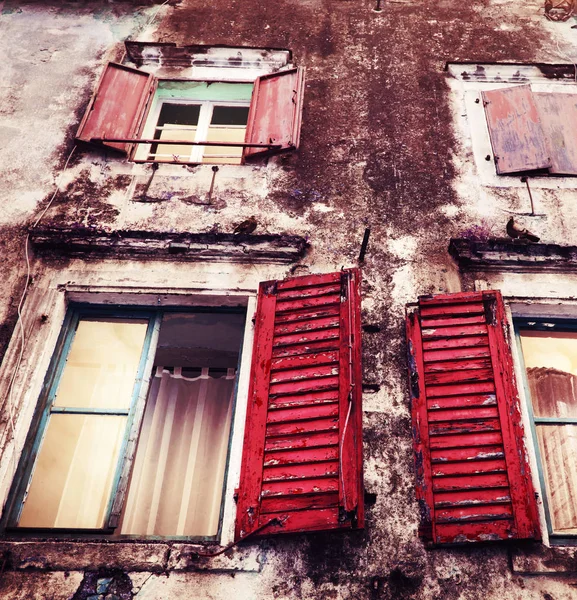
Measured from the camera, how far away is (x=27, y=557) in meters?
3.21

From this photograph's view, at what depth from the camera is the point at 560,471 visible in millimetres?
3566

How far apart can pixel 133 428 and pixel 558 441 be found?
9.63 ft

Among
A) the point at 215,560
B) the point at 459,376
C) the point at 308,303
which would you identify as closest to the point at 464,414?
the point at 459,376

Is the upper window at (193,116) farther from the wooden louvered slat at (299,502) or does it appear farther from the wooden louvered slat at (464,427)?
the wooden louvered slat at (299,502)

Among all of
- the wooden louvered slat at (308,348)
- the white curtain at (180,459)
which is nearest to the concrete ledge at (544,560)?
the wooden louvered slat at (308,348)

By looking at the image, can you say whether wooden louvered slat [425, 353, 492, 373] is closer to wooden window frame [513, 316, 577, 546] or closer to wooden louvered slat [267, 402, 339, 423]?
wooden window frame [513, 316, 577, 546]

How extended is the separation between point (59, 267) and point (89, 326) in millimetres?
549

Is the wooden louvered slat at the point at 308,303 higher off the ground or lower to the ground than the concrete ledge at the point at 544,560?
higher

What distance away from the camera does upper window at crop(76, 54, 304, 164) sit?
17.0 ft

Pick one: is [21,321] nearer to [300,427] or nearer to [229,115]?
[300,427]

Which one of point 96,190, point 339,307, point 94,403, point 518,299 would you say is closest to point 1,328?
point 94,403

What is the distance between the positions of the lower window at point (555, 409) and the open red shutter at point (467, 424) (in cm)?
46

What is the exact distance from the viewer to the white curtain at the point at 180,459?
4316 millimetres

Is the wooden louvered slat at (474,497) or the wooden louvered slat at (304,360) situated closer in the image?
the wooden louvered slat at (474,497)
